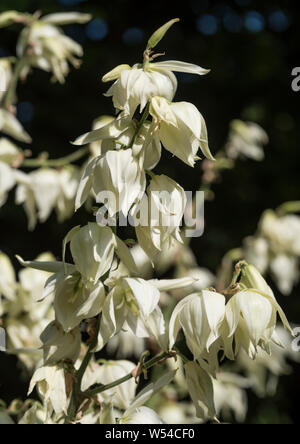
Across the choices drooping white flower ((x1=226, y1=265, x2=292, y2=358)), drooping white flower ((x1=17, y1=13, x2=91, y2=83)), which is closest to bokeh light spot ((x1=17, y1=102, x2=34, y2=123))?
drooping white flower ((x1=17, y1=13, x2=91, y2=83))

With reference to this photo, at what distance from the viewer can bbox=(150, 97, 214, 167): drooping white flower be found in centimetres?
85

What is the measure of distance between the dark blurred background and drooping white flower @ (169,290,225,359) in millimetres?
2389

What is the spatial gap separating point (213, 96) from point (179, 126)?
10.6 feet

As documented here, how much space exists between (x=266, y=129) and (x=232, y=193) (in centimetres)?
55

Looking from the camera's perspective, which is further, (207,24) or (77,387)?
(207,24)

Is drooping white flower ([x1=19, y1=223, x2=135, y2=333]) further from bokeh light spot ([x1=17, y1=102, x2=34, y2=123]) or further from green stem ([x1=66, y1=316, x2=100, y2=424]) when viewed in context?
bokeh light spot ([x1=17, y1=102, x2=34, y2=123])

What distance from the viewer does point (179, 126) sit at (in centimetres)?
86

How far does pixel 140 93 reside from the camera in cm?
85

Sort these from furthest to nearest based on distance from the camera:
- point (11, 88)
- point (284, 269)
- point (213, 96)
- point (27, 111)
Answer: point (213, 96) → point (27, 111) → point (284, 269) → point (11, 88)

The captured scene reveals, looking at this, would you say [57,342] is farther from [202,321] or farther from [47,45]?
[47,45]

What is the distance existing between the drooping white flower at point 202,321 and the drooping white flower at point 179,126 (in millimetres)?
184

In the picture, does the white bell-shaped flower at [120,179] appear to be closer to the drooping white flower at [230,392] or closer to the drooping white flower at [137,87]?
the drooping white flower at [137,87]

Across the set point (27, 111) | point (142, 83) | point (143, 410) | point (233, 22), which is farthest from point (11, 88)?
point (233, 22)
